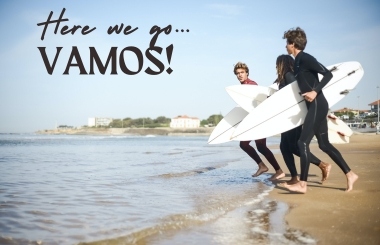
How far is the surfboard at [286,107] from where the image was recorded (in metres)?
4.34

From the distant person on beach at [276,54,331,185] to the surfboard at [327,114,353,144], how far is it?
0.84 metres

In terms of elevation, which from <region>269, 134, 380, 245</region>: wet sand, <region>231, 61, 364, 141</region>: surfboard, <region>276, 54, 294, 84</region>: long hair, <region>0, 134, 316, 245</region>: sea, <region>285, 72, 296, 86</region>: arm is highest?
<region>276, 54, 294, 84</region>: long hair

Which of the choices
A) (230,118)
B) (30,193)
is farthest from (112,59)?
(30,193)

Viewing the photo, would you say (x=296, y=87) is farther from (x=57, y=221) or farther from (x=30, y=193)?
(x=30, y=193)

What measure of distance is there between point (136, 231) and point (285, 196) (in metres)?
1.98

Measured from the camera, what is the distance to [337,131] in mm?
5355

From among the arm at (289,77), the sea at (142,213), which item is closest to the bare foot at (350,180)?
the sea at (142,213)

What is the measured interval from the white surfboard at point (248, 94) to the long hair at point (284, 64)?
0.47 m

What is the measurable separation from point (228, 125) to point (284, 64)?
1355mm

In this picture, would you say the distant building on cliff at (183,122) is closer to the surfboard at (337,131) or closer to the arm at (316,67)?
the surfboard at (337,131)

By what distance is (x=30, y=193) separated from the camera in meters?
4.26

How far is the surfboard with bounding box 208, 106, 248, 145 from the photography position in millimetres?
5383

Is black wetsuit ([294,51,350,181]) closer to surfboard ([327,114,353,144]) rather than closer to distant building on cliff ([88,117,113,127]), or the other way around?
surfboard ([327,114,353,144])

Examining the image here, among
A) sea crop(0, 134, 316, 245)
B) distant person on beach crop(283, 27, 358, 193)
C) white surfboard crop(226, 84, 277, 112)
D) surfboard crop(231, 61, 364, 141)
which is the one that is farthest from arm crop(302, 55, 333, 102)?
sea crop(0, 134, 316, 245)
